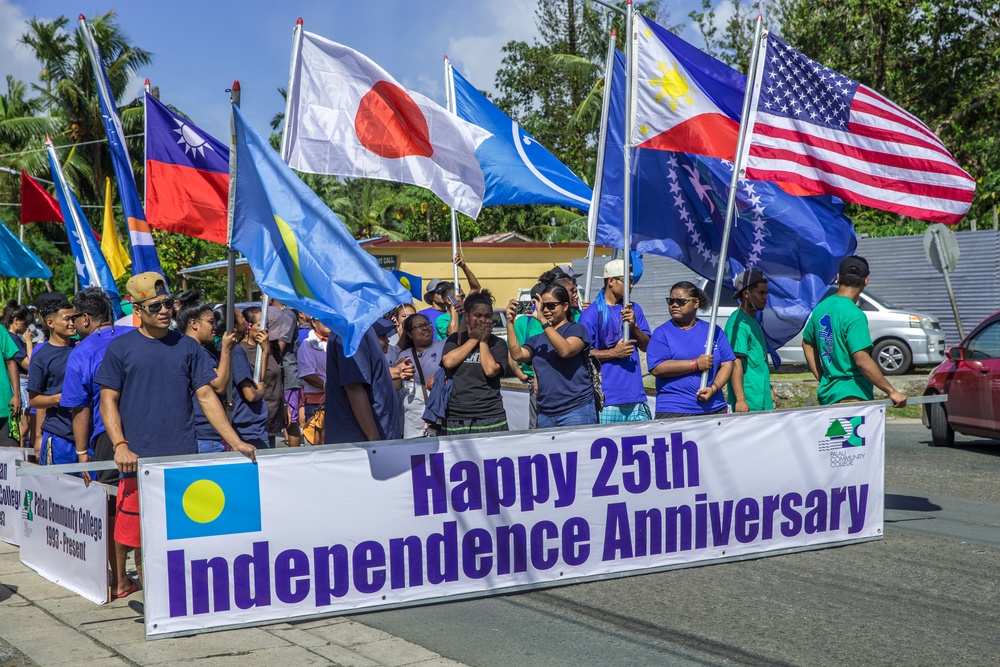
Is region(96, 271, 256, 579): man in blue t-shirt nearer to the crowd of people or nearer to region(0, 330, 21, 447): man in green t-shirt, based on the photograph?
the crowd of people

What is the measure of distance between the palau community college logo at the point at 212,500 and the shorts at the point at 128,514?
1.66 ft

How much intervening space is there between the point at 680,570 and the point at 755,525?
63cm

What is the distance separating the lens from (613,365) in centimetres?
765

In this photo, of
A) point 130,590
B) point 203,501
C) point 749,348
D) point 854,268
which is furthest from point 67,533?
point 854,268

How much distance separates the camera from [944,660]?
484 centimetres

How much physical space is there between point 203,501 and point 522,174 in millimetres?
4468

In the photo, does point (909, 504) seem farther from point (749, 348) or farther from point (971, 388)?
point (971, 388)

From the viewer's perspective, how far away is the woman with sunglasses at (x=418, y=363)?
848 cm

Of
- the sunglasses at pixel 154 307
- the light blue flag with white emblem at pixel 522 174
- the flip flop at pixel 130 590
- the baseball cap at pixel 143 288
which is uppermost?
the light blue flag with white emblem at pixel 522 174

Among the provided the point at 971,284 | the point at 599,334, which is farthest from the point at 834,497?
the point at 971,284

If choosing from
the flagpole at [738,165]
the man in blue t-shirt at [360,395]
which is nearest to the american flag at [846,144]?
the flagpole at [738,165]

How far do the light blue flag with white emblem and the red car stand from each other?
17.0ft

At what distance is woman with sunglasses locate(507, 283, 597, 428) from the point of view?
7.11 metres

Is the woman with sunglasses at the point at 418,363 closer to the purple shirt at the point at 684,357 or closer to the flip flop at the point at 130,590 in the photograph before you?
the purple shirt at the point at 684,357
